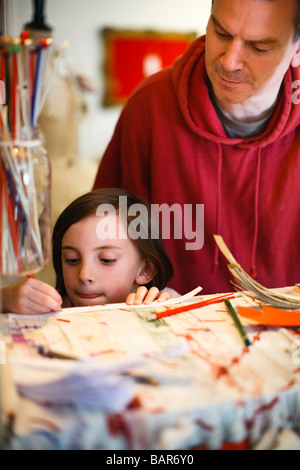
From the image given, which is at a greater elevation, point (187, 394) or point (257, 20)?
point (257, 20)

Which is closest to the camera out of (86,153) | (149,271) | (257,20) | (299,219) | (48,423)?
(48,423)

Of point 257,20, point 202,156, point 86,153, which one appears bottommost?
point 86,153

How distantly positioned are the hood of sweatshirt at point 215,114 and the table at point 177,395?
25.0 inches

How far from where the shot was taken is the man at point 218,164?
1369 millimetres

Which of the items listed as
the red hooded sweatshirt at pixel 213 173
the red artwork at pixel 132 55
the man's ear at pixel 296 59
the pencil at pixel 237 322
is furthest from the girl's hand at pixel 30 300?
the red artwork at pixel 132 55

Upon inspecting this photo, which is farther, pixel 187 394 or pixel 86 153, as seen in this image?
pixel 86 153

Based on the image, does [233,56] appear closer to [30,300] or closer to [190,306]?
[190,306]

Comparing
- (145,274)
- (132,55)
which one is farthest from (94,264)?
(132,55)

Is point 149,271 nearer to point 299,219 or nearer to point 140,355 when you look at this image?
point 299,219

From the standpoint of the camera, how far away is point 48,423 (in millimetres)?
605

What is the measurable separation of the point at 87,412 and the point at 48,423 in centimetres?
5

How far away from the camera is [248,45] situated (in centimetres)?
114

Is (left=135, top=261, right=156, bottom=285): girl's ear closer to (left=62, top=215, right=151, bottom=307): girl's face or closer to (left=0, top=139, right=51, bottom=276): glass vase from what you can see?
(left=62, top=215, right=151, bottom=307): girl's face
